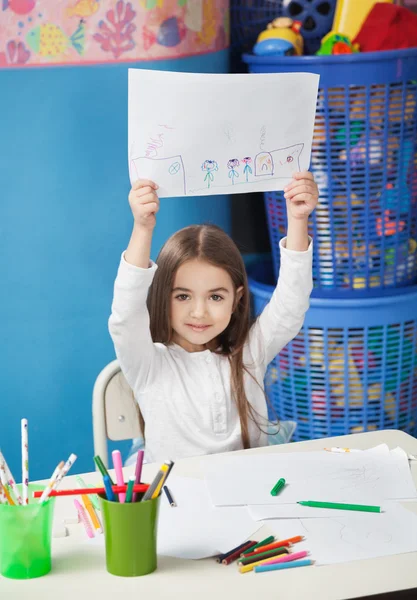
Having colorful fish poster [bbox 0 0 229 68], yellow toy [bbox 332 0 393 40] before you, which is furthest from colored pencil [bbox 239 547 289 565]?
yellow toy [bbox 332 0 393 40]

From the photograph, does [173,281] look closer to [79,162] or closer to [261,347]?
[261,347]

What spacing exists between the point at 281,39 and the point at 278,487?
133cm

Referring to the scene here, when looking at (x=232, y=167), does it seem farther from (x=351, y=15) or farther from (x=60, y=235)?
(x=351, y=15)

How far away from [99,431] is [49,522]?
55cm

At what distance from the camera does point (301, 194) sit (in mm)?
1507

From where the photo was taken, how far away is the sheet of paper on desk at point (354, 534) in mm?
1081

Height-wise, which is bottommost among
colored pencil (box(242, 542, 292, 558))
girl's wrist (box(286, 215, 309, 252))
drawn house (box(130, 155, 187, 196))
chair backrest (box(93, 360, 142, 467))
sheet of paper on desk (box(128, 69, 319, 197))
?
colored pencil (box(242, 542, 292, 558))

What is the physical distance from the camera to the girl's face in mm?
1564

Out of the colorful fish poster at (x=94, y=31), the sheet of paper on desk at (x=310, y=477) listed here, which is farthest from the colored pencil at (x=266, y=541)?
the colorful fish poster at (x=94, y=31)

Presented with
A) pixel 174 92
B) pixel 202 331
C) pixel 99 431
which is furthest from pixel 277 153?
pixel 99 431

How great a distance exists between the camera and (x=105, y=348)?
2232mm

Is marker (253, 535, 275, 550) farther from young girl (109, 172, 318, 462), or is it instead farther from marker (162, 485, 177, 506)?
→ young girl (109, 172, 318, 462)

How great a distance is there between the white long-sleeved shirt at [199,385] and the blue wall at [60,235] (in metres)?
0.61

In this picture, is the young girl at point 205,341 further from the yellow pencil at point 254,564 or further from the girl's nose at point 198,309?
the yellow pencil at point 254,564
